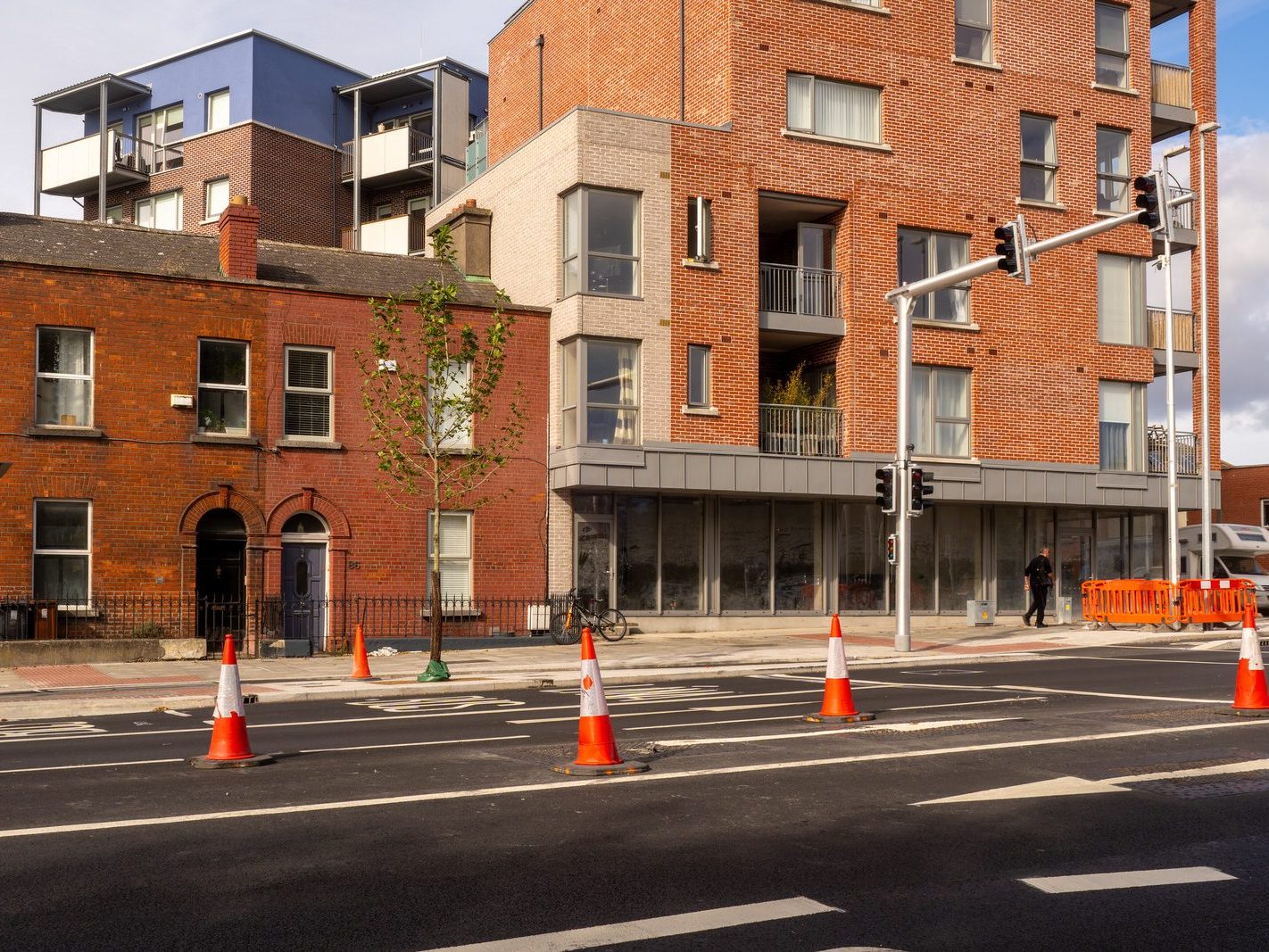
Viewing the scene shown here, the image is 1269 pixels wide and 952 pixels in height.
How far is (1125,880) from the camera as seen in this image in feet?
20.8

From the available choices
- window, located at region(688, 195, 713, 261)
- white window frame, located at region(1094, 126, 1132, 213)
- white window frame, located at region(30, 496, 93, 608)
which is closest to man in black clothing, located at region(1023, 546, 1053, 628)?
white window frame, located at region(1094, 126, 1132, 213)

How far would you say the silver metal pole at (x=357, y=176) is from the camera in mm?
43688

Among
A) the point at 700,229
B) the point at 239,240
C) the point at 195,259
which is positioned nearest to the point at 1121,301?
the point at 700,229

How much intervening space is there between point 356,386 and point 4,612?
748cm

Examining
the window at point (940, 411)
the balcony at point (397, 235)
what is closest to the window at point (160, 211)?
the balcony at point (397, 235)

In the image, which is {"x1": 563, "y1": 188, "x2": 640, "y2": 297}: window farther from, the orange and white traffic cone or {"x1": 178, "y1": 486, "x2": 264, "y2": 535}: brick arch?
the orange and white traffic cone

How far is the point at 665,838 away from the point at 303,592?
20047mm

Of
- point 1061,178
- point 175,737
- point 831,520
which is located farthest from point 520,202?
point 175,737

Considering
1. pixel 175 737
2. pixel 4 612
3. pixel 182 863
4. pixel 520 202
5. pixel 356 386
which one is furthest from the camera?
pixel 520 202

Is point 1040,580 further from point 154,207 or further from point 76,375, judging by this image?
point 154,207

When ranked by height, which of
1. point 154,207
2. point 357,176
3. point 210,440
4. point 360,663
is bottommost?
point 360,663

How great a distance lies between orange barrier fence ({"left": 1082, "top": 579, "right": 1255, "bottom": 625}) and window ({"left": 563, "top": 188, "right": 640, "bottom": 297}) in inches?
470

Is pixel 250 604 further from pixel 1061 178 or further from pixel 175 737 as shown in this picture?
pixel 1061 178

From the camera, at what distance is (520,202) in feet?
99.0
